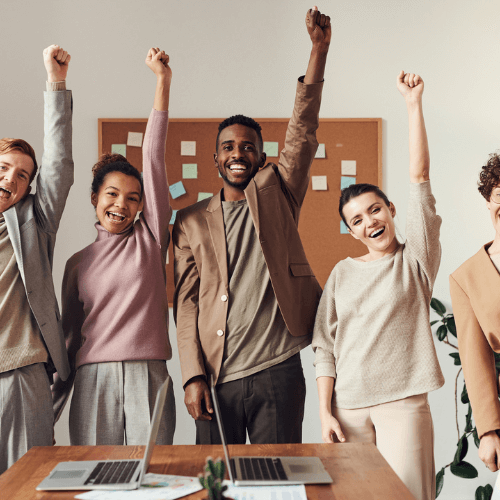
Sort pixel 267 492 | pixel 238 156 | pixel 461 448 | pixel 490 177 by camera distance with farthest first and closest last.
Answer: pixel 461 448 < pixel 238 156 < pixel 490 177 < pixel 267 492

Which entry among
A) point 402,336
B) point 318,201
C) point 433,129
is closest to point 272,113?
point 318,201

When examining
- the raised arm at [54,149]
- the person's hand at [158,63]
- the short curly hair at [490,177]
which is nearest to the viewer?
the short curly hair at [490,177]

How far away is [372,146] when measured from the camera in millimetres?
3045

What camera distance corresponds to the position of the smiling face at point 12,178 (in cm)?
178

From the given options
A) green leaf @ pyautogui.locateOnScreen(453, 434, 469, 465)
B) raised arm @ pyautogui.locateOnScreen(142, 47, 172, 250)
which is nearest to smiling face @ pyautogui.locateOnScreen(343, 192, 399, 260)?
raised arm @ pyautogui.locateOnScreen(142, 47, 172, 250)

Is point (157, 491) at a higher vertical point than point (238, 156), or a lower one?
lower

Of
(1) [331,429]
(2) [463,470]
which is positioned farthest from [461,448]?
(1) [331,429]

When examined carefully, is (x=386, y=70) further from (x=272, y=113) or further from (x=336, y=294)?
(x=336, y=294)

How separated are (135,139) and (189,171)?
35 cm

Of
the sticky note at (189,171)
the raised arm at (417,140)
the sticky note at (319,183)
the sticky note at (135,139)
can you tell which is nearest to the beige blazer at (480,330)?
the raised arm at (417,140)

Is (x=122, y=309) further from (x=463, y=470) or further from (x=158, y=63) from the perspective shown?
(x=463, y=470)

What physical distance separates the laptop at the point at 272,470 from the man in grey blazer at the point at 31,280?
813 mm

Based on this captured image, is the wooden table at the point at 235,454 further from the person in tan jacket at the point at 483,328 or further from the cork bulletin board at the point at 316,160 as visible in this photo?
the cork bulletin board at the point at 316,160

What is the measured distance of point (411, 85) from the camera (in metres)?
1.71
